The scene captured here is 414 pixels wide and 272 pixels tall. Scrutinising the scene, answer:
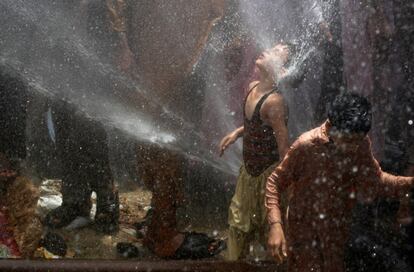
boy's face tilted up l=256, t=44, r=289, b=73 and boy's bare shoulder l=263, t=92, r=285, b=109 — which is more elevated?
boy's face tilted up l=256, t=44, r=289, b=73

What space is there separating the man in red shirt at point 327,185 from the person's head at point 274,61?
1129 millimetres

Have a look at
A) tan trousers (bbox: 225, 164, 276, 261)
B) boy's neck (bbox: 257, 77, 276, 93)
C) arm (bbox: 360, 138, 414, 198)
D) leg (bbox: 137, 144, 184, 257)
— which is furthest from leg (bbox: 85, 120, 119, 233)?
arm (bbox: 360, 138, 414, 198)

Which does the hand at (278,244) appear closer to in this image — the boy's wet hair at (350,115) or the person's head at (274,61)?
the boy's wet hair at (350,115)

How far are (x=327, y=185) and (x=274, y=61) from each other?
1418 mm

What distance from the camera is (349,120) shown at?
8.49 ft

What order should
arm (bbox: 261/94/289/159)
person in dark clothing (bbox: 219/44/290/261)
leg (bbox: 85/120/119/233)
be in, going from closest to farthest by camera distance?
arm (bbox: 261/94/289/159), person in dark clothing (bbox: 219/44/290/261), leg (bbox: 85/120/119/233)

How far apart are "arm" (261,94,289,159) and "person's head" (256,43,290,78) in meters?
0.26

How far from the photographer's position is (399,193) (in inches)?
110

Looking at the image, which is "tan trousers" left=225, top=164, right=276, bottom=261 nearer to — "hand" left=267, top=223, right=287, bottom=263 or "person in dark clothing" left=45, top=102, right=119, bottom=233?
"hand" left=267, top=223, right=287, bottom=263

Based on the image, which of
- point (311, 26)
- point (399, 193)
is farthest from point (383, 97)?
point (399, 193)

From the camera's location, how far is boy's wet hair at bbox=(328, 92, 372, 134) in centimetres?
259

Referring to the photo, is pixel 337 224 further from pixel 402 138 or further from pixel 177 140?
pixel 177 140

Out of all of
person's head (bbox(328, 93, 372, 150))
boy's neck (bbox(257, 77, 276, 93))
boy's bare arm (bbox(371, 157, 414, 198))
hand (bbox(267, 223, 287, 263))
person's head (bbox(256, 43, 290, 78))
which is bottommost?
hand (bbox(267, 223, 287, 263))

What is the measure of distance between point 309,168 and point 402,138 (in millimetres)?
2593
